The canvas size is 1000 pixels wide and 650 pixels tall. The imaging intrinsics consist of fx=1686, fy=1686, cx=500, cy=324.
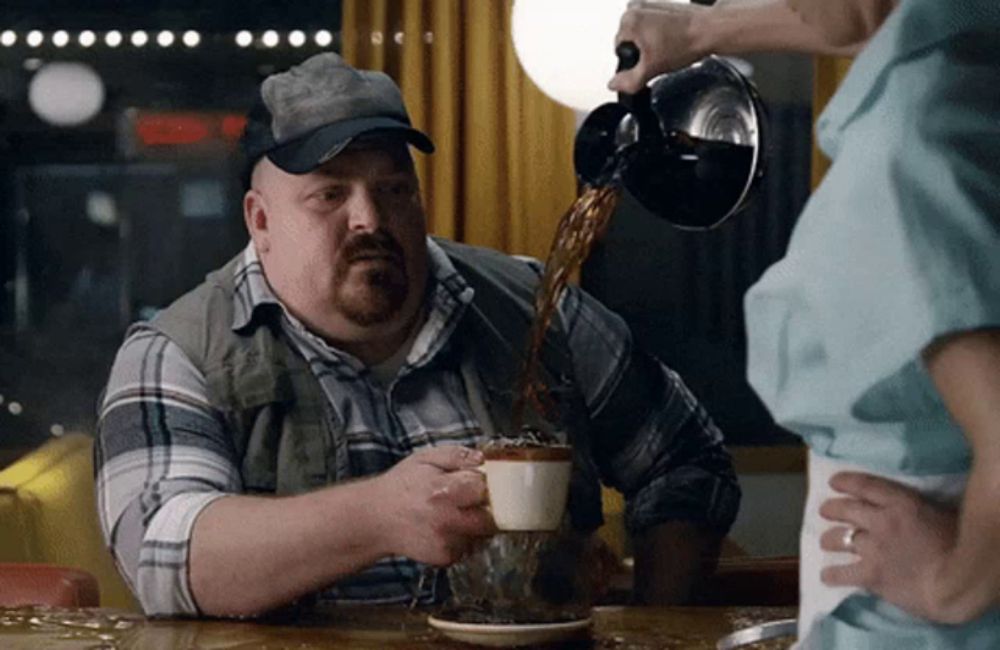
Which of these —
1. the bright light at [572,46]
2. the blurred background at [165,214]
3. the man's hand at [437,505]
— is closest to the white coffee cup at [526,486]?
the man's hand at [437,505]

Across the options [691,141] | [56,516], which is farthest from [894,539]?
[56,516]

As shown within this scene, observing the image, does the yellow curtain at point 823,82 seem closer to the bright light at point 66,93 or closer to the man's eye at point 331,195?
the bright light at point 66,93

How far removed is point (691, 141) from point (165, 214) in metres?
3.90

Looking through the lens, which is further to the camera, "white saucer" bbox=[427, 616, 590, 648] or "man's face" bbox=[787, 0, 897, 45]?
"white saucer" bbox=[427, 616, 590, 648]

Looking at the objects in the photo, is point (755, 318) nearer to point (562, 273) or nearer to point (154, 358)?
point (562, 273)

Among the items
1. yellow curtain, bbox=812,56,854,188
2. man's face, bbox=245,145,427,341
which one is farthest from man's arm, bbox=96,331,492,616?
yellow curtain, bbox=812,56,854,188

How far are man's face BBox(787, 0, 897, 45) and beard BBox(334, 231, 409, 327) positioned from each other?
1540 mm

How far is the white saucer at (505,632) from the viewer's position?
1604 millimetres

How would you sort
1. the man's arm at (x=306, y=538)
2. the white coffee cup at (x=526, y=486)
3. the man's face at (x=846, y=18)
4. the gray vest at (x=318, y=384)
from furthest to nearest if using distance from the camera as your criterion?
the gray vest at (x=318, y=384) < the man's arm at (x=306, y=538) < the white coffee cup at (x=526, y=486) < the man's face at (x=846, y=18)

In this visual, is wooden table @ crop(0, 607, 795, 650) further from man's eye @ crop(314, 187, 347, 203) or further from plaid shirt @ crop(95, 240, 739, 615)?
man's eye @ crop(314, 187, 347, 203)

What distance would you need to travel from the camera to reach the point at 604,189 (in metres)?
1.84

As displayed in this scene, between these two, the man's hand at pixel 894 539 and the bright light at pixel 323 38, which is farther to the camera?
the bright light at pixel 323 38

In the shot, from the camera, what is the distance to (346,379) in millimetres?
2373

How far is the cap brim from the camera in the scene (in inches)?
90.9
